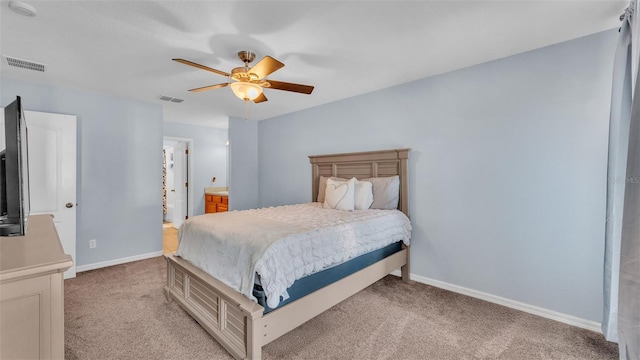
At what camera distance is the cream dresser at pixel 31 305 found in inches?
35.3

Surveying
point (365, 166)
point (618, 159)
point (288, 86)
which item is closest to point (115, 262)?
point (288, 86)

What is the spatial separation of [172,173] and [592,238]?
733 cm

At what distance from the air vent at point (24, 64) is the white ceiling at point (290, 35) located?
0.21ft

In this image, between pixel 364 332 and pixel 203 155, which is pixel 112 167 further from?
pixel 364 332

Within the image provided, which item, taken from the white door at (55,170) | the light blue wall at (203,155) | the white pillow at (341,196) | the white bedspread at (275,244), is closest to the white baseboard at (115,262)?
the white door at (55,170)

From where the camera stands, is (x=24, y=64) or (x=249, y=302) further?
(x=24, y=64)

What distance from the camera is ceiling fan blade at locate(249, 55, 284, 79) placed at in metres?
1.97

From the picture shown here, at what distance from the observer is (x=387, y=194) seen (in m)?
3.22

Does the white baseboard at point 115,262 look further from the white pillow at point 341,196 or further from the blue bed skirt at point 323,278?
the blue bed skirt at point 323,278

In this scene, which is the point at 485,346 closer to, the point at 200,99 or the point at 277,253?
the point at 277,253

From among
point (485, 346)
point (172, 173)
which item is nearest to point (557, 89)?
point (485, 346)

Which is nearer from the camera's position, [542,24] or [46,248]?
[46,248]

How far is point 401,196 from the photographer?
324cm

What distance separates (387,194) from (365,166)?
1.85 feet
